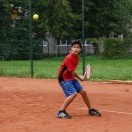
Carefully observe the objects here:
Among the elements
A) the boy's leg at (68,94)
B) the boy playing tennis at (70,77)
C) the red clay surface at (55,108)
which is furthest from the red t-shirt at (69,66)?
the red clay surface at (55,108)

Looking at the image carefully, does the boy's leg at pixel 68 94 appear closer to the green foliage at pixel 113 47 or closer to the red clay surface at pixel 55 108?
the red clay surface at pixel 55 108

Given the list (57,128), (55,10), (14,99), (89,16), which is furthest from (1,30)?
(57,128)

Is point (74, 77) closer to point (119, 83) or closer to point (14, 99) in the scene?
point (14, 99)

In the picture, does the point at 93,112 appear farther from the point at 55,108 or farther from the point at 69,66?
the point at 55,108

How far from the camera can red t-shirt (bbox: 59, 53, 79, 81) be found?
8.39 m

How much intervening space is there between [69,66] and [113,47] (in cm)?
2100

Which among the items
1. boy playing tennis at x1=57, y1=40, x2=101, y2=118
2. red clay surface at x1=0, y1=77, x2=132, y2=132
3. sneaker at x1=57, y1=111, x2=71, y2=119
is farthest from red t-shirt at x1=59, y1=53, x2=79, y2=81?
red clay surface at x1=0, y1=77, x2=132, y2=132

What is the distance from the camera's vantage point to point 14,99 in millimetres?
11078

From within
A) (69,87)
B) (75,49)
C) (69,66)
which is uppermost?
(75,49)

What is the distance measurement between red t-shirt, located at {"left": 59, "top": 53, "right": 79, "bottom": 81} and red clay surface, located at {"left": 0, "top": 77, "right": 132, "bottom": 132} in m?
0.75

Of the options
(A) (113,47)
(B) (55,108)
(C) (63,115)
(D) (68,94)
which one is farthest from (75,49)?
(A) (113,47)

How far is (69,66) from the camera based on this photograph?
8.38 m

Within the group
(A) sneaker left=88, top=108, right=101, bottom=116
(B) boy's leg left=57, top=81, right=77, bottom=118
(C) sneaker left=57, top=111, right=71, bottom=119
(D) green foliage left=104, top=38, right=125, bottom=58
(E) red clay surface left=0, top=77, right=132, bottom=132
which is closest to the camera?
(E) red clay surface left=0, top=77, right=132, bottom=132

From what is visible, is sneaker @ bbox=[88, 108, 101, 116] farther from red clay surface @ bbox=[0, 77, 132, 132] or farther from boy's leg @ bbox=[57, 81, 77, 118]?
boy's leg @ bbox=[57, 81, 77, 118]
